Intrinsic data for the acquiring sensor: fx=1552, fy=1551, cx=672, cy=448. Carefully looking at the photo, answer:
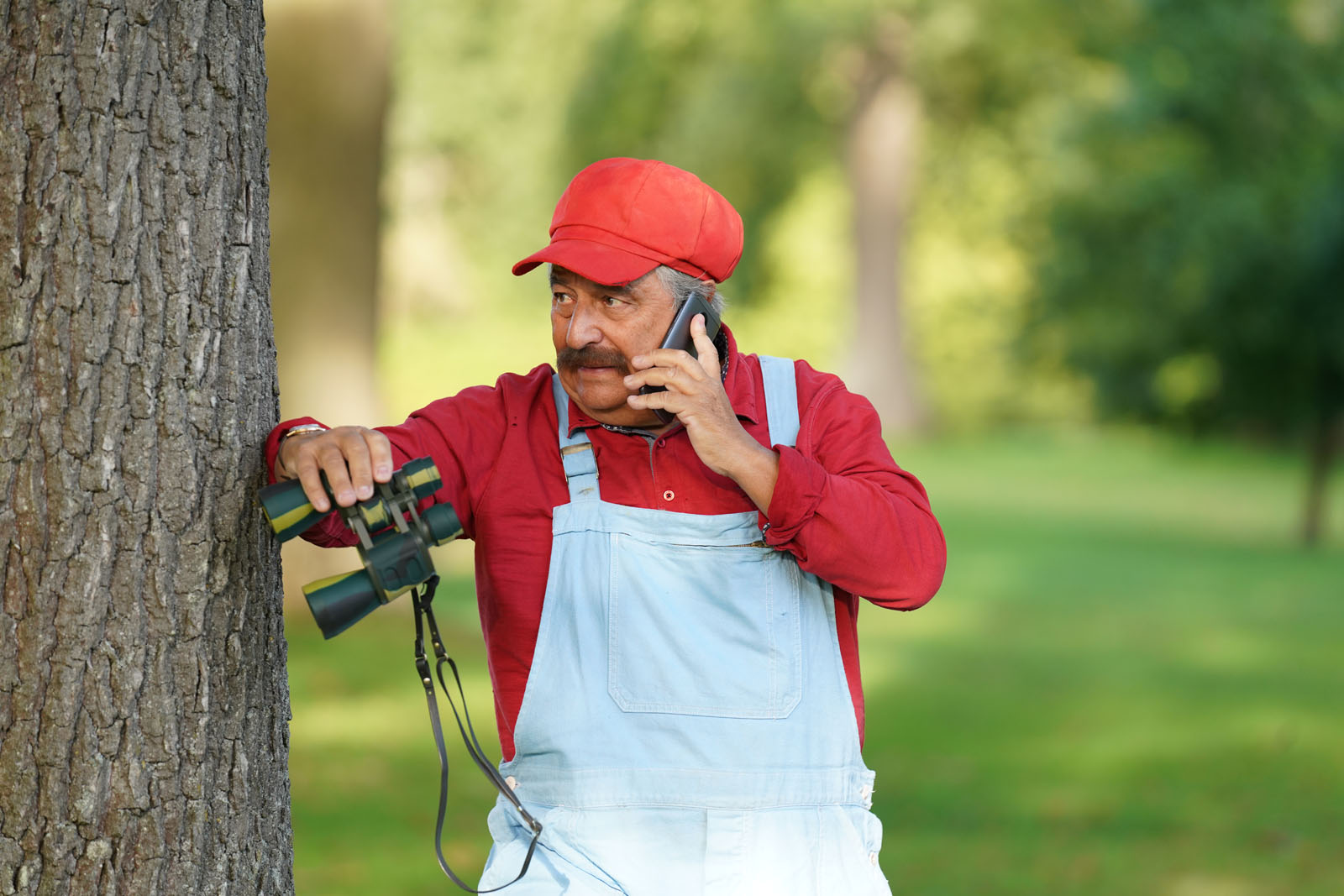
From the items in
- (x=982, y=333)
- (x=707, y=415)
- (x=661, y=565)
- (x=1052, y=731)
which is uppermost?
(x=982, y=333)

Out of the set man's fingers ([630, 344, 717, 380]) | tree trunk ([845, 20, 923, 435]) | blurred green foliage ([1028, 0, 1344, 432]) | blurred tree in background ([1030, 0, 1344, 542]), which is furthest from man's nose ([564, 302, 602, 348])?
tree trunk ([845, 20, 923, 435])

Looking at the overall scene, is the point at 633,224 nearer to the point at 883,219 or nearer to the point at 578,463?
the point at 578,463

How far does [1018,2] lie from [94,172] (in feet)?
73.3

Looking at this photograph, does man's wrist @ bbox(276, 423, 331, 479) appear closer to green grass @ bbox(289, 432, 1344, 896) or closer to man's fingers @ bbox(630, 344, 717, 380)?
man's fingers @ bbox(630, 344, 717, 380)

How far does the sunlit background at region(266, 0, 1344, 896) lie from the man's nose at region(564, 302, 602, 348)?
12.0 feet

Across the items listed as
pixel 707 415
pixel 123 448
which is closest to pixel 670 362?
pixel 707 415

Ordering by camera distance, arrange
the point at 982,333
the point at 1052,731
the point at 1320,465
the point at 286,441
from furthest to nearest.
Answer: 1. the point at 982,333
2. the point at 1320,465
3. the point at 1052,731
4. the point at 286,441

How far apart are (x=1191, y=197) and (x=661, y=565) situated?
66.3 ft

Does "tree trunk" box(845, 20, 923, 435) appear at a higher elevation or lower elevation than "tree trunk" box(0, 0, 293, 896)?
higher

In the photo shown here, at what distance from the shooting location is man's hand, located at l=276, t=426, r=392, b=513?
7.93 feet

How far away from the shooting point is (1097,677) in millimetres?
10219

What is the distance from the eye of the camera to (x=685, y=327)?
9.17 feet

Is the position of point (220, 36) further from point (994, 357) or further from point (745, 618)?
point (994, 357)

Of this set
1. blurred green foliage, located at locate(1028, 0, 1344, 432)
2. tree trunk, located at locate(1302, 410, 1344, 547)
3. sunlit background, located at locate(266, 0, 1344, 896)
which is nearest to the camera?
sunlit background, located at locate(266, 0, 1344, 896)
